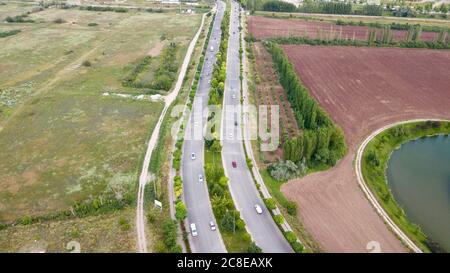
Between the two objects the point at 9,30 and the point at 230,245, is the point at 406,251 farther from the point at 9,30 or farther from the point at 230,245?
the point at 9,30

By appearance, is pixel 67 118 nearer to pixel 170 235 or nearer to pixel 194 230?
pixel 170 235

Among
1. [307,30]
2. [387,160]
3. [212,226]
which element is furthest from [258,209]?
[307,30]

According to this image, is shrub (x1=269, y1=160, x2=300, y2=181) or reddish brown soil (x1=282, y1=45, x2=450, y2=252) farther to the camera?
shrub (x1=269, y1=160, x2=300, y2=181)

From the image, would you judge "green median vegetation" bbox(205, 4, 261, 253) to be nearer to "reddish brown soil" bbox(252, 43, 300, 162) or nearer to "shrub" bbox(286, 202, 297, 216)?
"shrub" bbox(286, 202, 297, 216)

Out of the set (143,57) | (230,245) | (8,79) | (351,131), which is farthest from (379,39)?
(8,79)

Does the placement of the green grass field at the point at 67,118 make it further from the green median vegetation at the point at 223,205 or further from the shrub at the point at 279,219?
the shrub at the point at 279,219

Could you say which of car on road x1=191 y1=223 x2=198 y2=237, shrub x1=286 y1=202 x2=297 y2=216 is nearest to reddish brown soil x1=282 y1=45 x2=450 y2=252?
shrub x1=286 y1=202 x2=297 y2=216
